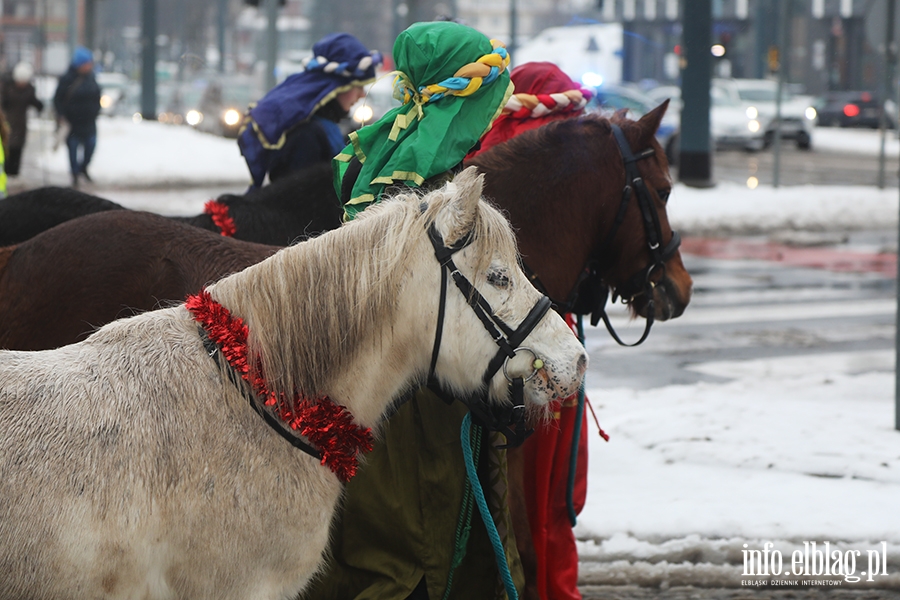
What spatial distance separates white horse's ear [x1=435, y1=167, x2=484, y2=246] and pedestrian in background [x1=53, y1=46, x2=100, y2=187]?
18094 millimetres

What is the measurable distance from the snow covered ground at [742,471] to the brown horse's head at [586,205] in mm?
1201

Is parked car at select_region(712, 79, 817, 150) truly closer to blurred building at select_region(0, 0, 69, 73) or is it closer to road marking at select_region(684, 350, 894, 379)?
road marking at select_region(684, 350, 894, 379)

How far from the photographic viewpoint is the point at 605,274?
14.0 feet

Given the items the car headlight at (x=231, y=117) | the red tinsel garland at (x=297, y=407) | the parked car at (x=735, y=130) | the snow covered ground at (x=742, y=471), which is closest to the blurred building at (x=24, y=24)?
the car headlight at (x=231, y=117)

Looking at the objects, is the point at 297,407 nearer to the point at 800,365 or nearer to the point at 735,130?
the point at 800,365

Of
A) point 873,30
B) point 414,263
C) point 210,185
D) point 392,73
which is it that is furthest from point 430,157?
point 210,185

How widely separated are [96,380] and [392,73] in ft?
5.46

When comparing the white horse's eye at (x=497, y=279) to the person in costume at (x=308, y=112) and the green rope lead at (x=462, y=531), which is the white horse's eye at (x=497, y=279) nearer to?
the green rope lead at (x=462, y=531)

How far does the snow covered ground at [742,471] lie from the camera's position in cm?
480

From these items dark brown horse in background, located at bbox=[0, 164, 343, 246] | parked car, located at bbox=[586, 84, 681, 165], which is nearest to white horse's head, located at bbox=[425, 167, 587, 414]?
dark brown horse in background, located at bbox=[0, 164, 343, 246]

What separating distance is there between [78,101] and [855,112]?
31.2 metres

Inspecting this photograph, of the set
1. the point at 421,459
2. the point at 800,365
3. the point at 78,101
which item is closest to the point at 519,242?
the point at 421,459

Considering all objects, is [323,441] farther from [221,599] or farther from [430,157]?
[430,157]

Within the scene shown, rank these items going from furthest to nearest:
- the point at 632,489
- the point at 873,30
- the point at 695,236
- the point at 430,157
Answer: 1. the point at 695,236
2. the point at 873,30
3. the point at 632,489
4. the point at 430,157
